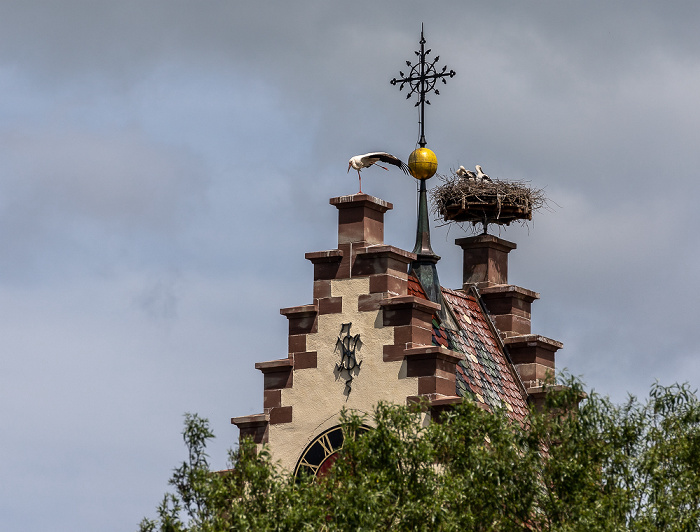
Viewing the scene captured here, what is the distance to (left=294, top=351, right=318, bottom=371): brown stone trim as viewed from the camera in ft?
122

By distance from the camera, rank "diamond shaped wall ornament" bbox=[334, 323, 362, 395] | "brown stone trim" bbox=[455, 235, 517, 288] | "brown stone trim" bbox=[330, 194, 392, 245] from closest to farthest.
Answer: "diamond shaped wall ornament" bbox=[334, 323, 362, 395] → "brown stone trim" bbox=[330, 194, 392, 245] → "brown stone trim" bbox=[455, 235, 517, 288]

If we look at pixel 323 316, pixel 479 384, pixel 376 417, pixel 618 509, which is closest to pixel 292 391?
pixel 323 316

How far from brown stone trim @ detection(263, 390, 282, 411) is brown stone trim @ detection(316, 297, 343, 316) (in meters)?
1.61

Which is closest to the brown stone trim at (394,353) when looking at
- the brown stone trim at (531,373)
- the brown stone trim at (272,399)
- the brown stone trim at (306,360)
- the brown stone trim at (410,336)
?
the brown stone trim at (410,336)

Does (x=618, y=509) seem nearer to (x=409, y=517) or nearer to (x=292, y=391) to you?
(x=409, y=517)

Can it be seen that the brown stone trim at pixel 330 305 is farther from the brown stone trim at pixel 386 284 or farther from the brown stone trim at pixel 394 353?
the brown stone trim at pixel 394 353

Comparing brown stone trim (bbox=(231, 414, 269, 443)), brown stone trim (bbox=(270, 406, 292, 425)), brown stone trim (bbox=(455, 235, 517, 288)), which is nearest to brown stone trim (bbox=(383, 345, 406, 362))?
brown stone trim (bbox=(270, 406, 292, 425))

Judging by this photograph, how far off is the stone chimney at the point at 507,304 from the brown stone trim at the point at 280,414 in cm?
585

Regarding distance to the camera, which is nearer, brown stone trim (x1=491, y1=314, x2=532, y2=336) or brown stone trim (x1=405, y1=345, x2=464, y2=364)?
brown stone trim (x1=405, y1=345, x2=464, y2=364)

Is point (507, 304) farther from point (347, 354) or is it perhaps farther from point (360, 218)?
point (347, 354)

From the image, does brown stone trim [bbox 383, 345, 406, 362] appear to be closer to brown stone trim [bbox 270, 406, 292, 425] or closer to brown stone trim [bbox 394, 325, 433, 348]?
brown stone trim [bbox 394, 325, 433, 348]

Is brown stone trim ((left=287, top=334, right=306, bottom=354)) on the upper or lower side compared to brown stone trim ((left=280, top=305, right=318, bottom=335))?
lower

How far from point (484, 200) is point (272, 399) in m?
8.15

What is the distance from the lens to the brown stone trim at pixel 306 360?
122ft
